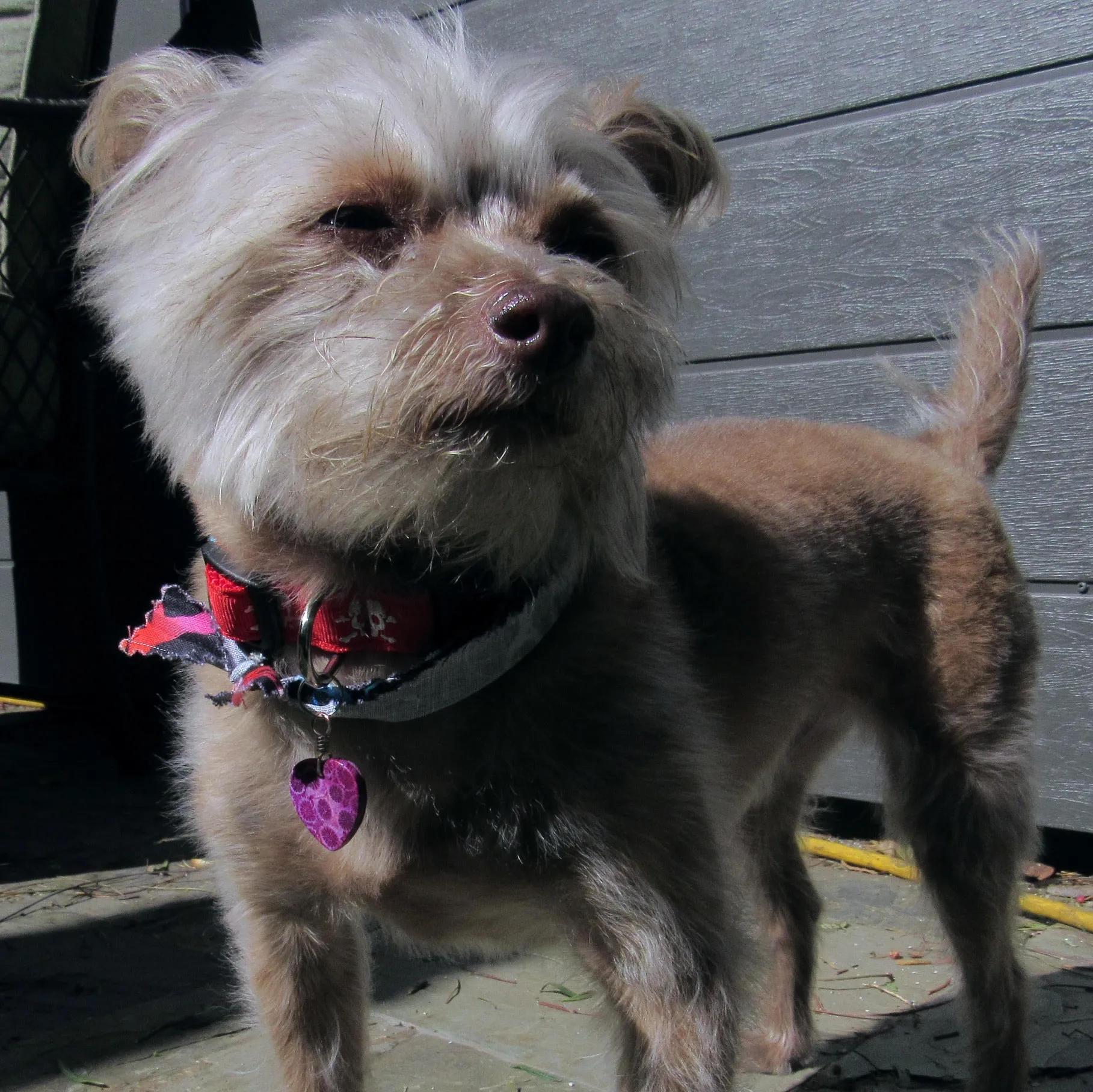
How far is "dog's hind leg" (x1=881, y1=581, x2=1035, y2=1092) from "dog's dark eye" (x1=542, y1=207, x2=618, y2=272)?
1.17m

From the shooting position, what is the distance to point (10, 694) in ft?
19.5

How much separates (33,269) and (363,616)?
8.78 ft

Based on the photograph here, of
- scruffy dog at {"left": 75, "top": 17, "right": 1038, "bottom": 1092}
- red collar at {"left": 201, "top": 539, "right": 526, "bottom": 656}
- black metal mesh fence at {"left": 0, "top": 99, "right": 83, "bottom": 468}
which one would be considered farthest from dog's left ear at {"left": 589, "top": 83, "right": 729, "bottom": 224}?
black metal mesh fence at {"left": 0, "top": 99, "right": 83, "bottom": 468}

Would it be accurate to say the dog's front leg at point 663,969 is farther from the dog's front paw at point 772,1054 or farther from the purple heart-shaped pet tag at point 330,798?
the dog's front paw at point 772,1054

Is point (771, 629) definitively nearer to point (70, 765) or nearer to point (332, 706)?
point (332, 706)

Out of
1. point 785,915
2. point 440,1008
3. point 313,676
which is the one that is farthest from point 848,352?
point 313,676

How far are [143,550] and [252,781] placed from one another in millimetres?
3331

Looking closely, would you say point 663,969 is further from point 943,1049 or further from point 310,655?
point 943,1049

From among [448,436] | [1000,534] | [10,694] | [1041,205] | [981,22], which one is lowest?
[10,694]

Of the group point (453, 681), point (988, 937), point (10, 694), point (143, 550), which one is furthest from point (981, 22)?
point (10, 694)

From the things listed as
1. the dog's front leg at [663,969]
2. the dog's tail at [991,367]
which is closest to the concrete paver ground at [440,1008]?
the dog's front leg at [663,969]

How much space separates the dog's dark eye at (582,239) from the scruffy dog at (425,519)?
10mm

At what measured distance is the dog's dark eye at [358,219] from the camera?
1570 mm

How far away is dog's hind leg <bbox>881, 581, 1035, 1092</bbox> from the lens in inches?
96.4
